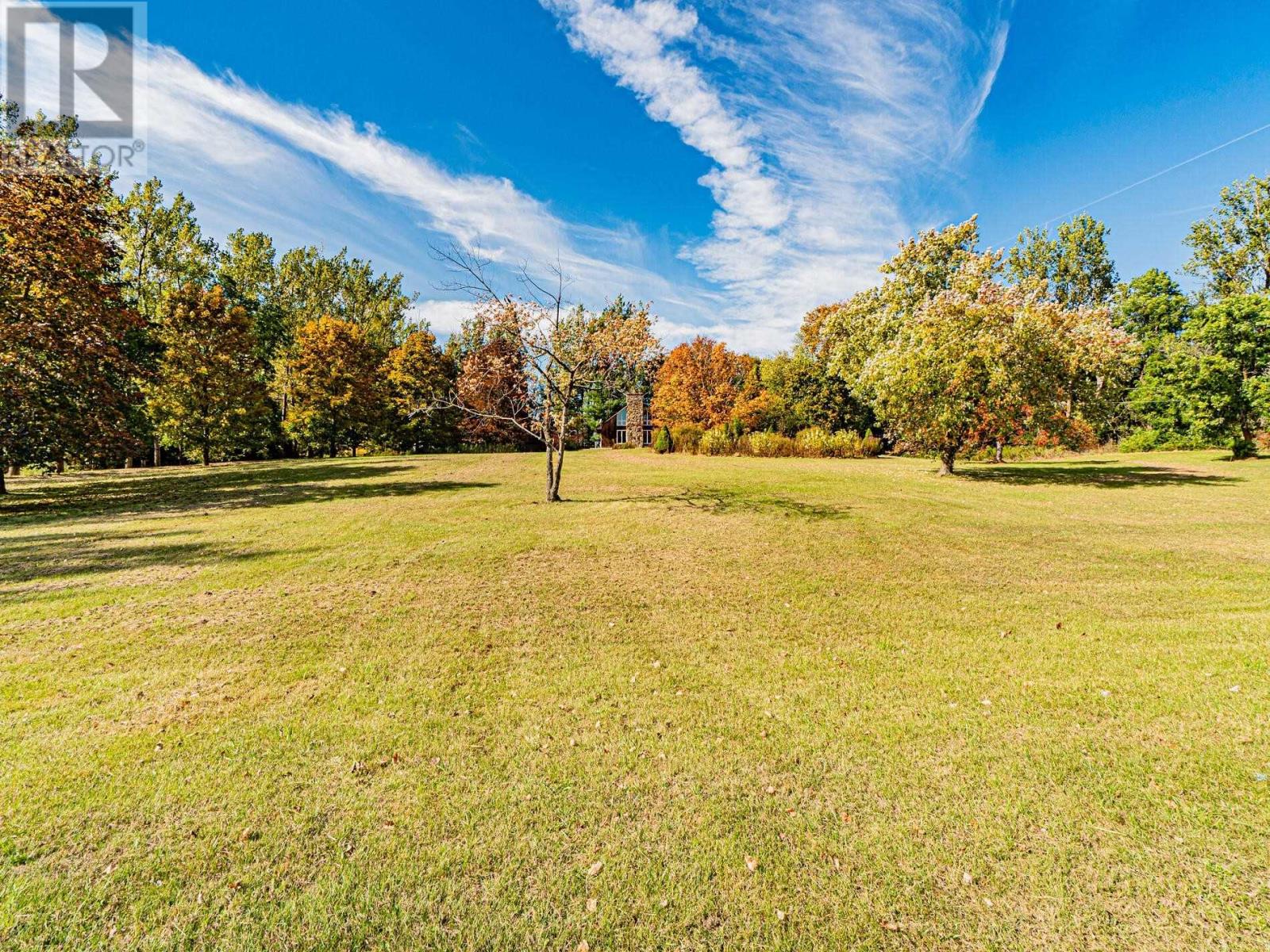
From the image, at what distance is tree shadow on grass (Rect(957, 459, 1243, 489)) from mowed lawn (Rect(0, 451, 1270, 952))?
402 inches

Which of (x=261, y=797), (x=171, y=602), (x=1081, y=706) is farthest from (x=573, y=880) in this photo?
(x=171, y=602)

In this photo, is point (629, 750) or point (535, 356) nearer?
point (629, 750)

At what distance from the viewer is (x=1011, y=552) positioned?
351 inches

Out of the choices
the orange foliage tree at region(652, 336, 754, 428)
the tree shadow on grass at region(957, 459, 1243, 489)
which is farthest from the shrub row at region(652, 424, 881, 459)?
the tree shadow on grass at region(957, 459, 1243, 489)

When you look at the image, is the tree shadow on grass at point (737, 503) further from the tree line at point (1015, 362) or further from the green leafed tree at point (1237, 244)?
the green leafed tree at point (1237, 244)

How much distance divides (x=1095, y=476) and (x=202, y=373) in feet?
131

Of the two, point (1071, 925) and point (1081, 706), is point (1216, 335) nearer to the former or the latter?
point (1081, 706)

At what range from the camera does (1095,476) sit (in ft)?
61.9

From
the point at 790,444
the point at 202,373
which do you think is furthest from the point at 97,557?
the point at 790,444

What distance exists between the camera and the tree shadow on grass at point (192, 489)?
40.4 ft

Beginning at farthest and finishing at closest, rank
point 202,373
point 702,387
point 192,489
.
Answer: point 702,387 < point 202,373 < point 192,489

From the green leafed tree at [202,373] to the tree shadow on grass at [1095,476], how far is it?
35114mm

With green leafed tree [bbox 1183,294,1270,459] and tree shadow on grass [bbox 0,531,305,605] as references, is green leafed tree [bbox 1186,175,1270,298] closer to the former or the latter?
green leafed tree [bbox 1183,294,1270,459]

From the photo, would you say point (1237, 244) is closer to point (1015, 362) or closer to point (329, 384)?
point (1015, 362)
